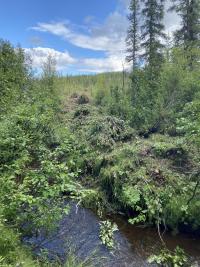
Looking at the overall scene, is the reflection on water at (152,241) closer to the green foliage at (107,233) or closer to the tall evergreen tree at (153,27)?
the green foliage at (107,233)

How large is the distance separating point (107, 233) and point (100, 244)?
1.46 feet

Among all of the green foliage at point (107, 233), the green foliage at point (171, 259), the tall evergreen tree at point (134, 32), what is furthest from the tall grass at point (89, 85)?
the green foliage at point (171, 259)

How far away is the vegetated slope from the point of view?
7.07 metres

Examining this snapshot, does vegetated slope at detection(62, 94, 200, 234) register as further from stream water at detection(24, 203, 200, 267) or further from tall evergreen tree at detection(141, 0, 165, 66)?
tall evergreen tree at detection(141, 0, 165, 66)

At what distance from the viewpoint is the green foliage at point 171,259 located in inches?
225

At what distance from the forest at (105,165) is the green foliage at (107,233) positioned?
22mm

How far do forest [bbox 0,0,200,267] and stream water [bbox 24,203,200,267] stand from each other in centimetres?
11

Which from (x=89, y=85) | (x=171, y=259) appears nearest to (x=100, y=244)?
(x=171, y=259)

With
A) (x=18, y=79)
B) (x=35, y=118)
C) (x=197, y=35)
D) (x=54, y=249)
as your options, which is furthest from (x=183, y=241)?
(x=197, y=35)

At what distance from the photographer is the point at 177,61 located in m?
14.2

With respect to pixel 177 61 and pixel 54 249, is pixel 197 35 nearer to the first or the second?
pixel 177 61

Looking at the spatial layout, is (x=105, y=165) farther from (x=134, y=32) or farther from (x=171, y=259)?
(x=134, y=32)

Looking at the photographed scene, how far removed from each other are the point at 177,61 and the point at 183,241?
9.74 metres

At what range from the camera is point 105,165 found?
29.9ft
